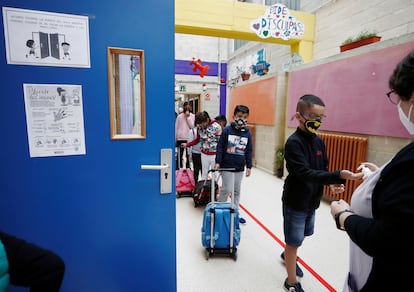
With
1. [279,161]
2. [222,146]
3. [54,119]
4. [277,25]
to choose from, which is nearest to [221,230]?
[222,146]

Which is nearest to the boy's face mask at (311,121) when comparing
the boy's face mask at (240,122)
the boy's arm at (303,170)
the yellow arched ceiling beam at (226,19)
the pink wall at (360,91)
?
the boy's arm at (303,170)

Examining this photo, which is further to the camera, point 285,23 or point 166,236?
point 285,23

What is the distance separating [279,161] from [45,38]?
4.58 meters

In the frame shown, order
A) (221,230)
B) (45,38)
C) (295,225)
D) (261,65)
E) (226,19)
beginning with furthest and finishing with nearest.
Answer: (261,65) → (226,19) → (221,230) → (295,225) → (45,38)

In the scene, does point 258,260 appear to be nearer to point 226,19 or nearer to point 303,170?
point 303,170

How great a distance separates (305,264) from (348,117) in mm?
2141

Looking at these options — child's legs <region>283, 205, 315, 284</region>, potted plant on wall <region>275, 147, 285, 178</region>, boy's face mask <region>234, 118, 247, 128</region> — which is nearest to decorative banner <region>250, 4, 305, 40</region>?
potted plant on wall <region>275, 147, 285, 178</region>

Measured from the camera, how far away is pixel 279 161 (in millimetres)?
4938

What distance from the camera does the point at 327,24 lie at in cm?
458

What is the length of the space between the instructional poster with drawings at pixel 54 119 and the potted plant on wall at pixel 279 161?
170 inches

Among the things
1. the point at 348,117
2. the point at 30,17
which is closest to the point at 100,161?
the point at 30,17

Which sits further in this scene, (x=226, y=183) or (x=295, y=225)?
(x=226, y=183)

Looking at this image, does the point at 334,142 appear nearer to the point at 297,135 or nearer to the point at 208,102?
the point at 297,135

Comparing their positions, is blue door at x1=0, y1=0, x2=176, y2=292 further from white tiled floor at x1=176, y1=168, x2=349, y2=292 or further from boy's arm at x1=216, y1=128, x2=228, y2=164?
boy's arm at x1=216, y1=128, x2=228, y2=164
